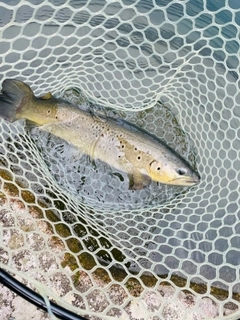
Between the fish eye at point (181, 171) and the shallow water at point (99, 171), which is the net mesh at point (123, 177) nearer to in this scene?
the shallow water at point (99, 171)

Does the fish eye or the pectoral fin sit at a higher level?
the fish eye

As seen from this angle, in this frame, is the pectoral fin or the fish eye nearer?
the fish eye

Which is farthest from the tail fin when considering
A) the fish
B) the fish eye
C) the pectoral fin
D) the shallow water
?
the fish eye

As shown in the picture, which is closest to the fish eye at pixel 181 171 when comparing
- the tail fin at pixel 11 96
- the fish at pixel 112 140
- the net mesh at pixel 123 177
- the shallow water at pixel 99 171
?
the fish at pixel 112 140

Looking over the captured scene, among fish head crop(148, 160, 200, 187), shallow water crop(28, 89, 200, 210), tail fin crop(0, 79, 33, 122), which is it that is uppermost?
tail fin crop(0, 79, 33, 122)

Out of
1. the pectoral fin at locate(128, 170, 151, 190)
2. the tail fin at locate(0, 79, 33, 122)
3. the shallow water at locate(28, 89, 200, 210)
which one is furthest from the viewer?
the shallow water at locate(28, 89, 200, 210)

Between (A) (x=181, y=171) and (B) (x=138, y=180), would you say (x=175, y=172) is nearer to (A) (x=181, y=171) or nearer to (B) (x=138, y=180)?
(A) (x=181, y=171)

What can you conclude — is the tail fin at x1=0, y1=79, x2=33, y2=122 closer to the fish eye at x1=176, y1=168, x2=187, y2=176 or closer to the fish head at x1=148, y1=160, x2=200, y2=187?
the fish head at x1=148, y1=160, x2=200, y2=187
